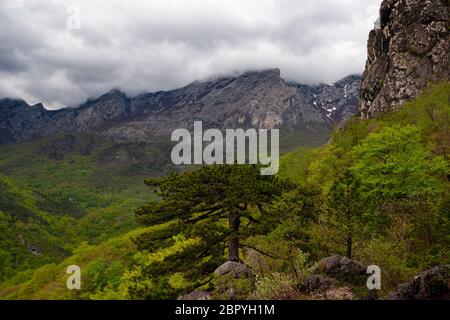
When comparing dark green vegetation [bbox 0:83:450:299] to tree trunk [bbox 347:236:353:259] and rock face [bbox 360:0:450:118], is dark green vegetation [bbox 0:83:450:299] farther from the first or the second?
rock face [bbox 360:0:450:118]

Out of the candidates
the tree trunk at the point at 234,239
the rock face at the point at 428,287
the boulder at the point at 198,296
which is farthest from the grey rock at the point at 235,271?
the rock face at the point at 428,287

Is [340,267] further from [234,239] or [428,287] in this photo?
[234,239]

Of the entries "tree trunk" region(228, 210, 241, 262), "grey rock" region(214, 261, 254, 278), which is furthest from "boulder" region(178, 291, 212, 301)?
"tree trunk" region(228, 210, 241, 262)

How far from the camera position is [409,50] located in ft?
354

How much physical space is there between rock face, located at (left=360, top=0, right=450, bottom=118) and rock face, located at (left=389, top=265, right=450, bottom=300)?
9260cm

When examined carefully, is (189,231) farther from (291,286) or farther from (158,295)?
(291,286)

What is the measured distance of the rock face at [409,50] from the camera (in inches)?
4067

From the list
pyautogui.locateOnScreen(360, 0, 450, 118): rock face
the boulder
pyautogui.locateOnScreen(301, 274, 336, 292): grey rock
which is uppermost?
pyautogui.locateOnScreen(360, 0, 450, 118): rock face

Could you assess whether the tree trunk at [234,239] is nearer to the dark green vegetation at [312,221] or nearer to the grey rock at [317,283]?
the dark green vegetation at [312,221]

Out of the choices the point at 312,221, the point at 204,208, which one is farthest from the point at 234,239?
the point at 312,221

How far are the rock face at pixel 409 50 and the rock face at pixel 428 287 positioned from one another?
9260 centimetres

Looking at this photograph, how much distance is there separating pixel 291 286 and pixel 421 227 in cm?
968

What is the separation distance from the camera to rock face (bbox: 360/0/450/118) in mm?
103312
